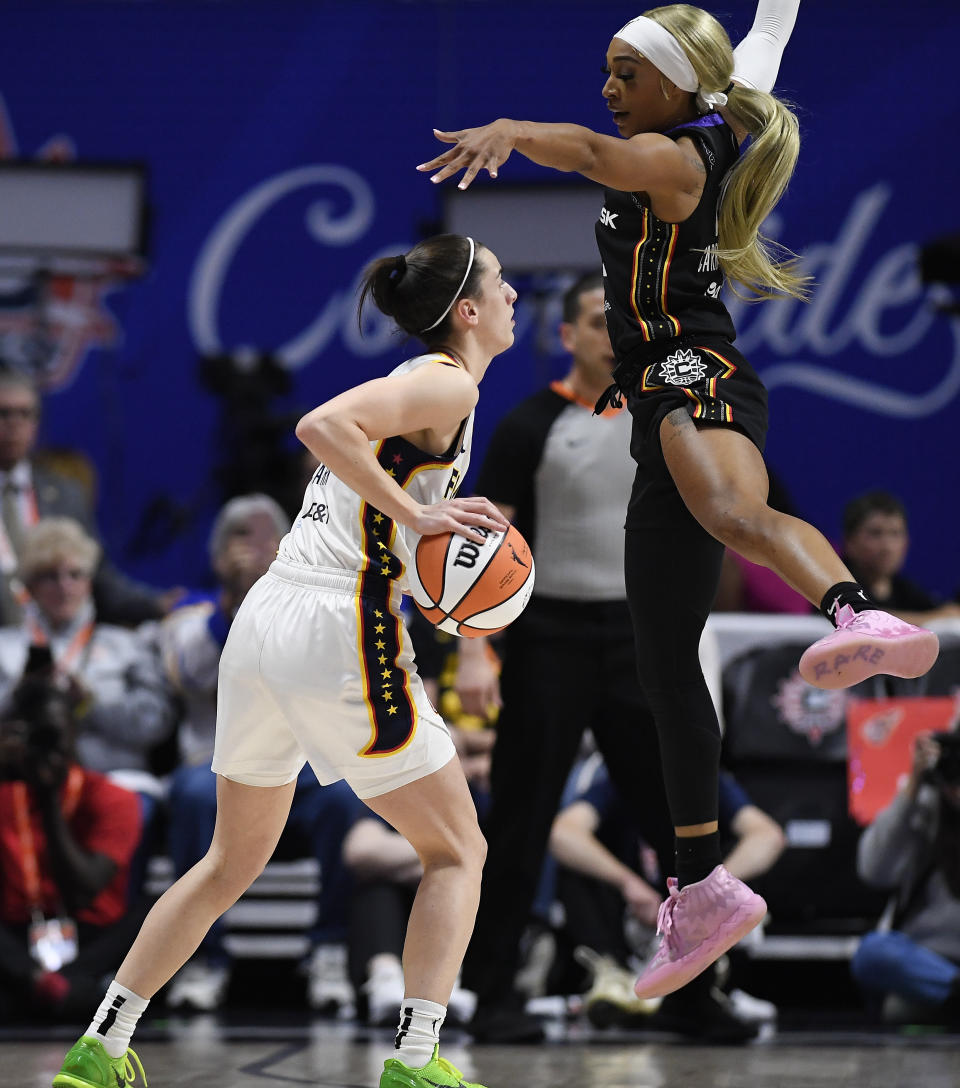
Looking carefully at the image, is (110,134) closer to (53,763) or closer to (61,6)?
(61,6)

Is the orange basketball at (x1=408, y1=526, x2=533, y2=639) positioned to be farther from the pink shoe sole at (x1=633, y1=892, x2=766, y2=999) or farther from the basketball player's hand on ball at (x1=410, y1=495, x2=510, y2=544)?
the pink shoe sole at (x1=633, y1=892, x2=766, y2=999)

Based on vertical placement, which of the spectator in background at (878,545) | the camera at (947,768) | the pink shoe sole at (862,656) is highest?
the pink shoe sole at (862,656)

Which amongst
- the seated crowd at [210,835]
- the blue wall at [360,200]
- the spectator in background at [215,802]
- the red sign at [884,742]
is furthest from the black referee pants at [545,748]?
the blue wall at [360,200]

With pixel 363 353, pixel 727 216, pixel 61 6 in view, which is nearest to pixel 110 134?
pixel 61 6

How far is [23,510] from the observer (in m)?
6.80

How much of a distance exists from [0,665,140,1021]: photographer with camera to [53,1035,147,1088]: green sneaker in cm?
194

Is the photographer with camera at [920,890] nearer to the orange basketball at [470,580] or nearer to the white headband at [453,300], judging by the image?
the orange basketball at [470,580]

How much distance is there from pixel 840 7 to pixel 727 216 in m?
5.66

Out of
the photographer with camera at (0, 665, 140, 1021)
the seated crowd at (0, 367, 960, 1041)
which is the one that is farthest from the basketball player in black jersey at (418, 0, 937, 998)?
the photographer with camera at (0, 665, 140, 1021)

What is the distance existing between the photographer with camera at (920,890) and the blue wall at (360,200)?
10.7 ft

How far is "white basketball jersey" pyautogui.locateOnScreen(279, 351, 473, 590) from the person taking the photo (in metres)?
3.47

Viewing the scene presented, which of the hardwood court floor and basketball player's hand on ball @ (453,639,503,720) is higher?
basketball player's hand on ball @ (453,639,503,720)

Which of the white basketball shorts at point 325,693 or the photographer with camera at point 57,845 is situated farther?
the photographer with camera at point 57,845

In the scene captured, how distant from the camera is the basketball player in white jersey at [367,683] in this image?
3.37 meters
